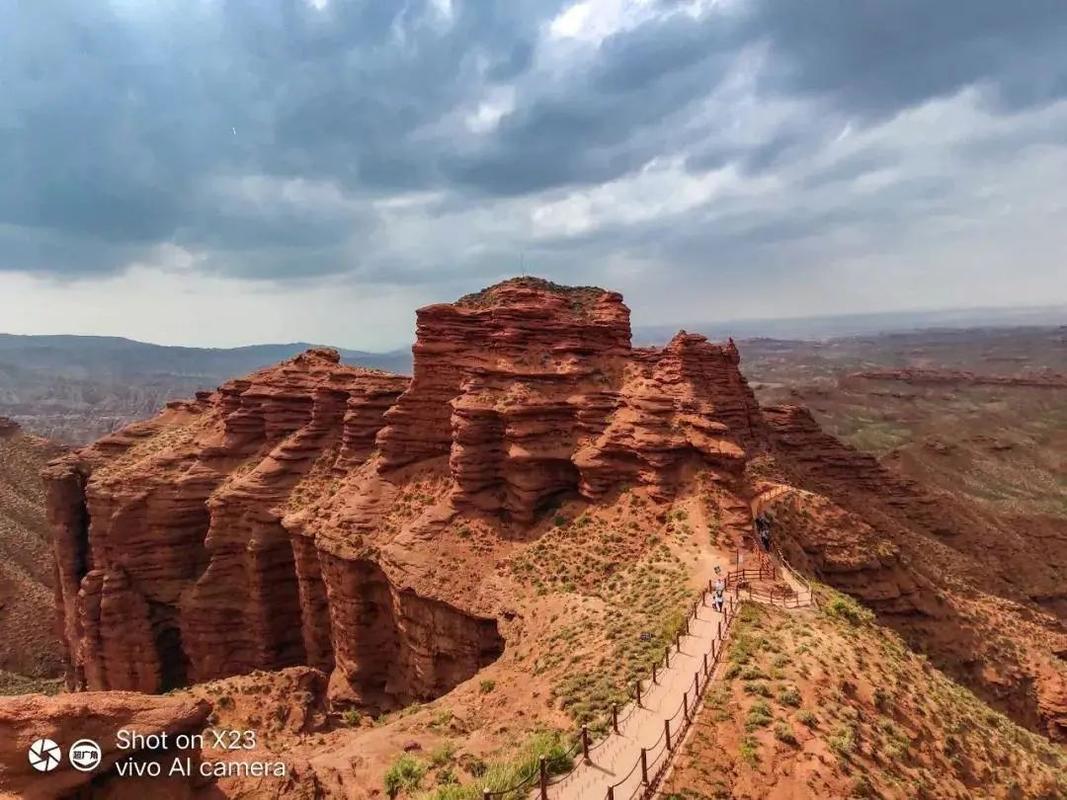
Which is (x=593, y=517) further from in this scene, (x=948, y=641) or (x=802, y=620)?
(x=948, y=641)

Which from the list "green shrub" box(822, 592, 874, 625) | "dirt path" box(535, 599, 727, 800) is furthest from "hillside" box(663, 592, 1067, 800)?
"green shrub" box(822, 592, 874, 625)

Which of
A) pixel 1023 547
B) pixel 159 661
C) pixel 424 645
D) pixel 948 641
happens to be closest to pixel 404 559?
pixel 424 645

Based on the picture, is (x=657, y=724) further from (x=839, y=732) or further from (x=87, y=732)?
(x=87, y=732)

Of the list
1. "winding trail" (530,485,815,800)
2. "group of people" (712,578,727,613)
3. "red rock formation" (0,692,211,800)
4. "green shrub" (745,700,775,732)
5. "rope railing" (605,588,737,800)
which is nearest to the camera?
"red rock formation" (0,692,211,800)

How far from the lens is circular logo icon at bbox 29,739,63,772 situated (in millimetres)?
14164

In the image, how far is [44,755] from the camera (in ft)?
46.9

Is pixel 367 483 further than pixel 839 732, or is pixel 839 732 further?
pixel 367 483

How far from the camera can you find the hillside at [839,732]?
60.0ft

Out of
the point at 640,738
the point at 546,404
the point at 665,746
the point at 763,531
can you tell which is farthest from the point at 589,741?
the point at 546,404

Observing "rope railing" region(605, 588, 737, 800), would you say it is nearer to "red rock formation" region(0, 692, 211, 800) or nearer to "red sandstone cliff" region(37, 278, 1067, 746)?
"red rock formation" region(0, 692, 211, 800)

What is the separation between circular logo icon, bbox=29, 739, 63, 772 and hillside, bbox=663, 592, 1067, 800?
597 inches

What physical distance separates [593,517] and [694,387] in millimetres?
11072

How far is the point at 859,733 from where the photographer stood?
66.3 ft

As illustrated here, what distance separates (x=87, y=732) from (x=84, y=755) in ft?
1.64
